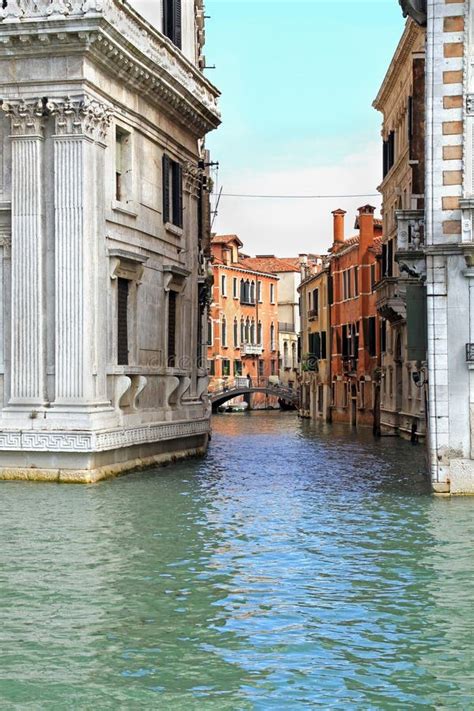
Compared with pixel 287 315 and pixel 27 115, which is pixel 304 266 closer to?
pixel 287 315

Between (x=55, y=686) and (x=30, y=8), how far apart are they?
17.1 m

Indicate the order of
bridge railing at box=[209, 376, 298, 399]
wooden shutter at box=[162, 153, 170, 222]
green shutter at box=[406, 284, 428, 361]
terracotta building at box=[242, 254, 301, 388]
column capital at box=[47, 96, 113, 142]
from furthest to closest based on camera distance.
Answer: terracotta building at box=[242, 254, 301, 388], bridge railing at box=[209, 376, 298, 399], wooden shutter at box=[162, 153, 170, 222], column capital at box=[47, 96, 113, 142], green shutter at box=[406, 284, 428, 361]

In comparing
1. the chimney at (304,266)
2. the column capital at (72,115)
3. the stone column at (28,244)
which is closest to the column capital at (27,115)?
the stone column at (28,244)

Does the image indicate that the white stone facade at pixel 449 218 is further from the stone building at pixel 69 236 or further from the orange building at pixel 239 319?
the orange building at pixel 239 319

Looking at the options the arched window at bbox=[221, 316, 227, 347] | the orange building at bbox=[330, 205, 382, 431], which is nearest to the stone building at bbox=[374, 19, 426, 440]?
the orange building at bbox=[330, 205, 382, 431]

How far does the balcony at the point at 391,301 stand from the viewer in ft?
147

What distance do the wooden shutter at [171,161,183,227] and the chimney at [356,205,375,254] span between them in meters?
31.2

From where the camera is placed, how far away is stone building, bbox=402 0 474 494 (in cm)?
1847

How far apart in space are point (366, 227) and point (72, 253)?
3999cm

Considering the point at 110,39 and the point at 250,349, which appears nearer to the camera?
the point at 110,39

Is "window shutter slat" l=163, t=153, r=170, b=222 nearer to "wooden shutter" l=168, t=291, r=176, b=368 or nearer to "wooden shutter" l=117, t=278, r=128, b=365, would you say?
"wooden shutter" l=168, t=291, r=176, b=368

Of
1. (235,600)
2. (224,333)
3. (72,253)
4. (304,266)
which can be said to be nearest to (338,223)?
Answer: (304,266)

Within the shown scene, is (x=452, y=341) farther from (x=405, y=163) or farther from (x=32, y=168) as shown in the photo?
(x=405, y=163)

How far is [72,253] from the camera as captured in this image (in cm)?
2297
